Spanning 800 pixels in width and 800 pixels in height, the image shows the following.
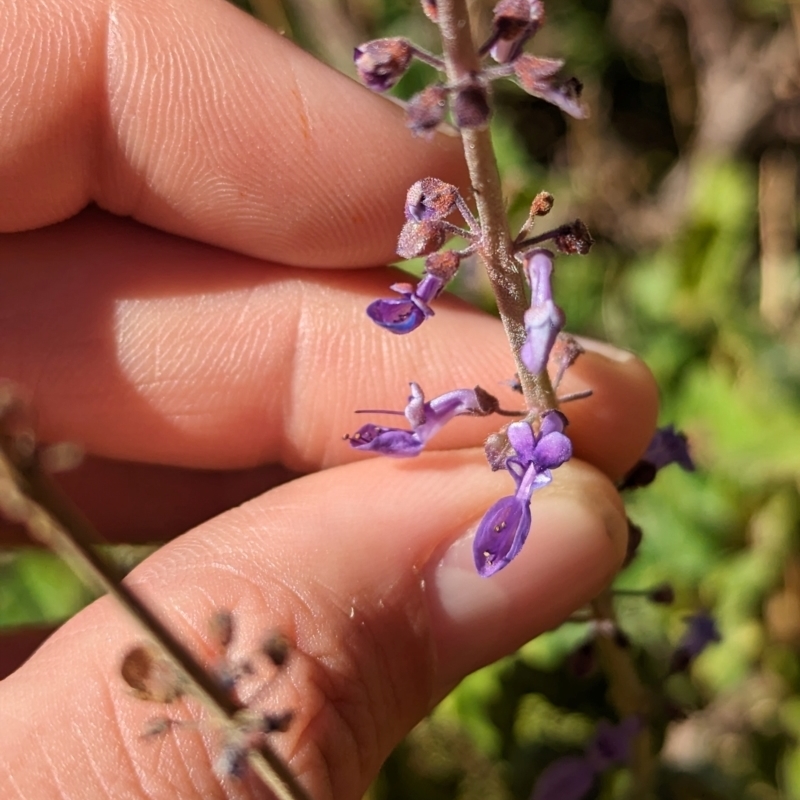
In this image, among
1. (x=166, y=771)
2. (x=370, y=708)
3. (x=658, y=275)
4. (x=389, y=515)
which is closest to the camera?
(x=166, y=771)

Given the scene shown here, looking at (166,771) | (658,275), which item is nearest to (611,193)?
(658,275)

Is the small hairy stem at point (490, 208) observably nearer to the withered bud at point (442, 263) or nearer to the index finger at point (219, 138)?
the withered bud at point (442, 263)

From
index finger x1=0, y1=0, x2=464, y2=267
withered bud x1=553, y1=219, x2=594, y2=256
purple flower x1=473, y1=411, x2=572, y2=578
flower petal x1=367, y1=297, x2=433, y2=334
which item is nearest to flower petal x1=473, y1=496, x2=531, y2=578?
purple flower x1=473, y1=411, x2=572, y2=578

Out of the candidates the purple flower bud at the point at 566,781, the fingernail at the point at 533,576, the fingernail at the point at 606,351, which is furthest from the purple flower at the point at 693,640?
the fingernail at the point at 606,351

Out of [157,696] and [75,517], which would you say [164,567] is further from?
[75,517]

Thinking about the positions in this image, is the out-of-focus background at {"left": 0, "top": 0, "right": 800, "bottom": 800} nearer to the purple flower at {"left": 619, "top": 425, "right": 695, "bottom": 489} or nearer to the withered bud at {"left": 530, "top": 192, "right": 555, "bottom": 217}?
the purple flower at {"left": 619, "top": 425, "right": 695, "bottom": 489}

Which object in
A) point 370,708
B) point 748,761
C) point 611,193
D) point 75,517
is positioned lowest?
point 748,761

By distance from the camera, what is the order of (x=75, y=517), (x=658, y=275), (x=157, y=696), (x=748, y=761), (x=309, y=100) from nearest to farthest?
(x=75, y=517) < (x=157, y=696) < (x=309, y=100) < (x=748, y=761) < (x=658, y=275)
